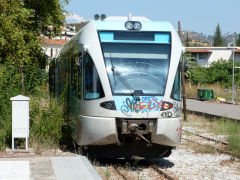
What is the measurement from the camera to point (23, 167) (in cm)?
896

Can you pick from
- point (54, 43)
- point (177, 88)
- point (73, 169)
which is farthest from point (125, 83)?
point (54, 43)

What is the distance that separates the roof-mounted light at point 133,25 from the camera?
35.6 feet

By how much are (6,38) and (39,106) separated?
19.3 ft

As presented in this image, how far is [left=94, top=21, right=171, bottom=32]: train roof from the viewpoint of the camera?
1080 centimetres

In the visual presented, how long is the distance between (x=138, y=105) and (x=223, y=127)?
1008cm

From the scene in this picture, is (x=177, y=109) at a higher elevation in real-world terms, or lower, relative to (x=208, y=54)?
lower

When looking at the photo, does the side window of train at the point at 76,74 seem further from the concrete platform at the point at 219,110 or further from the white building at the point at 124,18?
the concrete platform at the point at 219,110

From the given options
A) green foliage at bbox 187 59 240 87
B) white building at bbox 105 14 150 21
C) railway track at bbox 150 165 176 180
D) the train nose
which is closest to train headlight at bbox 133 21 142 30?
white building at bbox 105 14 150 21

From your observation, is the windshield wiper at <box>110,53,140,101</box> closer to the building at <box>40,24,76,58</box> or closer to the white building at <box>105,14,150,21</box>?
the white building at <box>105,14,150,21</box>

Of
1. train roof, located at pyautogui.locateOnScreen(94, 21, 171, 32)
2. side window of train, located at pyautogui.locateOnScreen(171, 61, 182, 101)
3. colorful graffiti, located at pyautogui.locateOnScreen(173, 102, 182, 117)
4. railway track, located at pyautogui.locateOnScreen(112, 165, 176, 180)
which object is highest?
train roof, located at pyautogui.locateOnScreen(94, 21, 171, 32)

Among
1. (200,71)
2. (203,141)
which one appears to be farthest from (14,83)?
(200,71)

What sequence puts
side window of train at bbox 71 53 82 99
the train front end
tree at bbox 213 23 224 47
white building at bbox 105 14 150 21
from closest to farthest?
the train front end → side window of train at bbox 71 53 82 99 → white building at bbox 105 14 150 21 → tree at bbox 213 23 224 47

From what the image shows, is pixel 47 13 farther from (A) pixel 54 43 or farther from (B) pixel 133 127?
(A) pixel 54 43

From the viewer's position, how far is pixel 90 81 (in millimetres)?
10391
